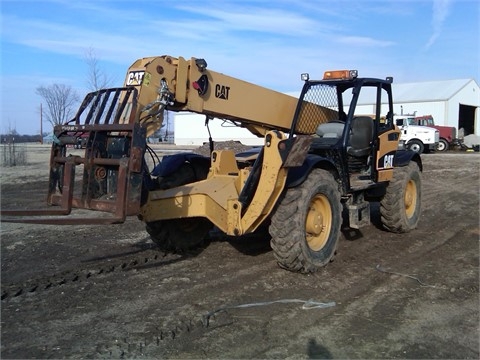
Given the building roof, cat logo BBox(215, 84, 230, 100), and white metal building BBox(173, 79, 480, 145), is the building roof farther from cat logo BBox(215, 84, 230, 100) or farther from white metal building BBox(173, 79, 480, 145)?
cat logo BBox(215, 84, 230, 100)

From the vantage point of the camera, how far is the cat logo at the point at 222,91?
6070 mm

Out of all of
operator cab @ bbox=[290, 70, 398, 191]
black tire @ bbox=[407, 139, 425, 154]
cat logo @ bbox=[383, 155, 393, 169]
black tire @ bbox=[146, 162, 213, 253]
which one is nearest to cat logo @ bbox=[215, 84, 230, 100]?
black tire @ bbox=[146, 162, 213, 253]

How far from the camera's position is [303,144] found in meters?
5.73

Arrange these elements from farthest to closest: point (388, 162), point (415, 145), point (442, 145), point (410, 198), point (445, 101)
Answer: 1. point (445, 101)
2. point (442, 145)
3. point (415, 145)
4. point (410, 198)
5. point (388, 162)

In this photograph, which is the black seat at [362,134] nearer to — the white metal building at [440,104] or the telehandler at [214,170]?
the telehandler at [214,170]

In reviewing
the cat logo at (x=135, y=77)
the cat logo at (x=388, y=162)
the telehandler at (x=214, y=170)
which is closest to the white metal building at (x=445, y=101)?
the cat logo at (x=388, y=162)

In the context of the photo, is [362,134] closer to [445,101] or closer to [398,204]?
[398,204]

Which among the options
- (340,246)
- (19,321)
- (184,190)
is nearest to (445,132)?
(340,246)

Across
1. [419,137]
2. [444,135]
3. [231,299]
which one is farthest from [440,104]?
[231,299]

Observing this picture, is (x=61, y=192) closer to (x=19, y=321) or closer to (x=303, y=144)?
(x=19, y=321)

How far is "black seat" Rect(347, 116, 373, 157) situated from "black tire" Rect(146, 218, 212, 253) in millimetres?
2580

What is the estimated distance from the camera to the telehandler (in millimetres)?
5254

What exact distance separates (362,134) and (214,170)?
8.55ft

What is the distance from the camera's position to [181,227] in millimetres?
6949
